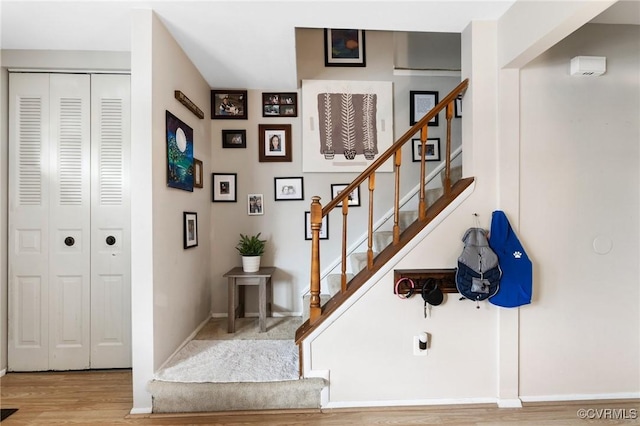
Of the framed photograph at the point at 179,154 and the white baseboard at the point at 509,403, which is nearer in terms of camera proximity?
the white baseboard at the point at 509,403

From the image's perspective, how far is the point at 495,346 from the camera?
2.01 metres

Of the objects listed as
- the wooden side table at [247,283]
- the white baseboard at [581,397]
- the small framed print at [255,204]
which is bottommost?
the white baseboard at [581,397]

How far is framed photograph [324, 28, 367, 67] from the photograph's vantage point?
3.05 m

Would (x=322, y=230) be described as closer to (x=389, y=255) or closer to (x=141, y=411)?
(x=389, y=255)

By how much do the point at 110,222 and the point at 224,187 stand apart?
39.6 inches

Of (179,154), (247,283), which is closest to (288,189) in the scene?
(247,283)

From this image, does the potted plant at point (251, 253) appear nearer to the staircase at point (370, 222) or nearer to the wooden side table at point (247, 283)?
the wooden side table at point (247, 283)

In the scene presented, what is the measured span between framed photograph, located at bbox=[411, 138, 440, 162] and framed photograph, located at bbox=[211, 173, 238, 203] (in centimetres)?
183

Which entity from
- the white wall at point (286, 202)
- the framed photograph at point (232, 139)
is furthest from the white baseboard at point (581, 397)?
the framed photograph at point (232, 139)

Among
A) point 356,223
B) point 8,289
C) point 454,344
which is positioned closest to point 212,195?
point 356,223

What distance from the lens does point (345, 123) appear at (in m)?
3.04

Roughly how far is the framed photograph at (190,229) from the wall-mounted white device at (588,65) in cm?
289

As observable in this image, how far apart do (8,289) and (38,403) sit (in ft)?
3.07

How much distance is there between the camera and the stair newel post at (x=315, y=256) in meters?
1.91
